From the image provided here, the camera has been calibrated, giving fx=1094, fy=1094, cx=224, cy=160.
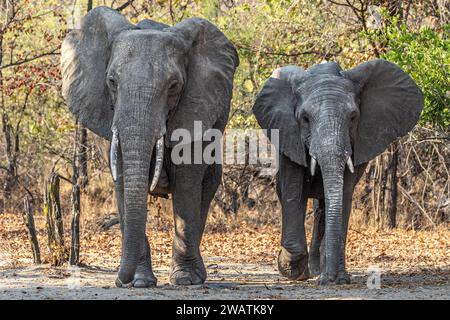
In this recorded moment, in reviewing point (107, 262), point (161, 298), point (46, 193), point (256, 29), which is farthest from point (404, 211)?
point (161, 298)

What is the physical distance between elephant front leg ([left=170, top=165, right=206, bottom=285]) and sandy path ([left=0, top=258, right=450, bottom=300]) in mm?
169

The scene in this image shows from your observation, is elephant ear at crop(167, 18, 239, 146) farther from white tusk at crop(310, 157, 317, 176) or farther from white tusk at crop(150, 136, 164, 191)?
white tusk at crop(310, 157, 317, 176)

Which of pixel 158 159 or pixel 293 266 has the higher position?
pixel 158 159

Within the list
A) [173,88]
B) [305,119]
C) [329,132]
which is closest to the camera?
[173,88]

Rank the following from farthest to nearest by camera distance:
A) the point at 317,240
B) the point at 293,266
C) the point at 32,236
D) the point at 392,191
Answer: the point at 392,191 < the point at 317,240 < the point at 32,236 < the point at 293,266

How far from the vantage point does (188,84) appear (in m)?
10.0

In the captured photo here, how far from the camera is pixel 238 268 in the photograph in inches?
491

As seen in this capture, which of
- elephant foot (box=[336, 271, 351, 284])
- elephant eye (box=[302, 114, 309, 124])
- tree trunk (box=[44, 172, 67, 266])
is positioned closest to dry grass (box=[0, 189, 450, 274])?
tree trunk (box=[44, 172, 67, 266])

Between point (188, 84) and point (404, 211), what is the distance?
871cm

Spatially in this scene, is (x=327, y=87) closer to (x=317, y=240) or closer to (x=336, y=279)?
(x=336, y=279)

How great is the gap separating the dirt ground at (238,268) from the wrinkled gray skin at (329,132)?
437 millimetres

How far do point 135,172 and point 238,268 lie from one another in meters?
3.73

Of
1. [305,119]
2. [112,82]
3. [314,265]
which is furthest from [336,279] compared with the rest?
[112,82]

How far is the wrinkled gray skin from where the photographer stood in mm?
9977
